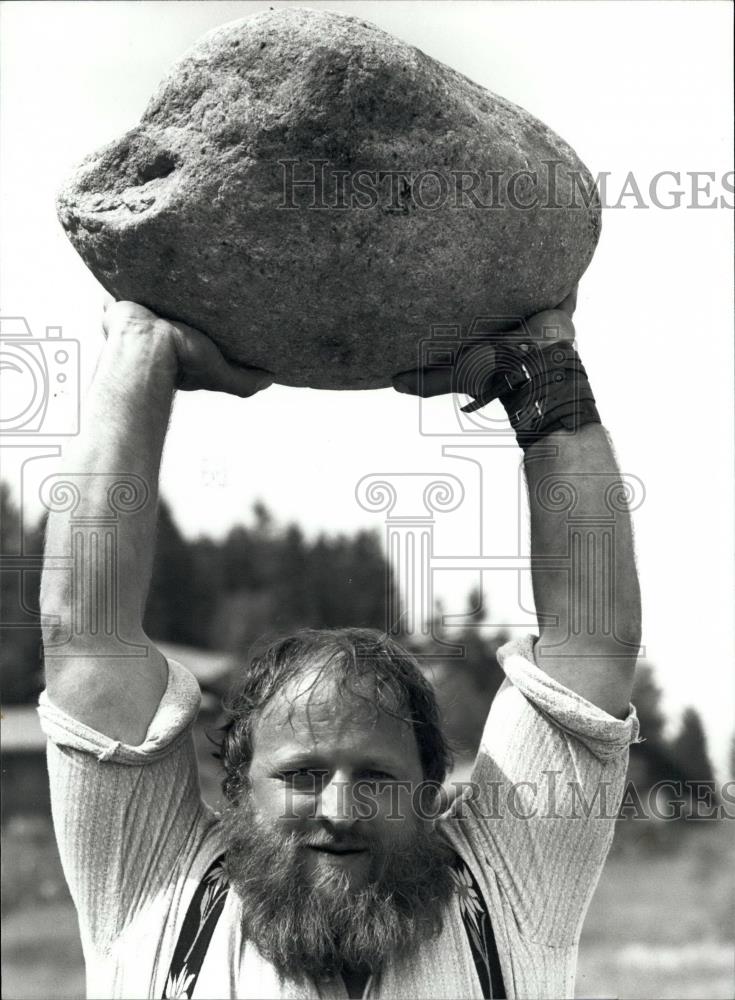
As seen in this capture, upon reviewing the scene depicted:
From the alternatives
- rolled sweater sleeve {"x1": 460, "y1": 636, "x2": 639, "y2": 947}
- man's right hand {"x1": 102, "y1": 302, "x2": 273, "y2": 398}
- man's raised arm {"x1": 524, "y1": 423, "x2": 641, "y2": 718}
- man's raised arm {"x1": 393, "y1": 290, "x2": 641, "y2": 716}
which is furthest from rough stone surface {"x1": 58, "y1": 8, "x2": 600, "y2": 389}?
rolled sweater sleeve {"x1": 460, "y1": 636, "x2": 639, "y2": 947}

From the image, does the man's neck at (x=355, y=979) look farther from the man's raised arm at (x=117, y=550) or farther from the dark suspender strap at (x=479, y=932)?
the man's raised arm at (x=117, y=550)

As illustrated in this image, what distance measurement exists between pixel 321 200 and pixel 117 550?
0.78m

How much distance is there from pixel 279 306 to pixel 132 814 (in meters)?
1.05

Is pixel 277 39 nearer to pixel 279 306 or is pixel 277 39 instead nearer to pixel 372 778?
pixel 279 306

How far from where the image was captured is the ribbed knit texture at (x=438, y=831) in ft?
8.29

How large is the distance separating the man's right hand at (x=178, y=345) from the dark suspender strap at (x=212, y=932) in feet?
3.27

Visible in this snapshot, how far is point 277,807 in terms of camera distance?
2654 mm

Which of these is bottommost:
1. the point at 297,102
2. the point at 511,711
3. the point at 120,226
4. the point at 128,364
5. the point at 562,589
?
the point at 511,711

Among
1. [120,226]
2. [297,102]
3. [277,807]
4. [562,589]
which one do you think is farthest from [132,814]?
[297,102]

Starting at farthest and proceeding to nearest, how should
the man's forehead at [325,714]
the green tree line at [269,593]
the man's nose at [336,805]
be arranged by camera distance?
1. the green tree line at [269,593]
2. the man's forehead at [325,714]
3. the man's nose at [336,805]

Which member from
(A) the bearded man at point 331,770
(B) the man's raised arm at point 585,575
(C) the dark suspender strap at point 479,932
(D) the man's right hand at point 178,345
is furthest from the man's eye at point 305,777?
(D) the man's right hand at point 178,345

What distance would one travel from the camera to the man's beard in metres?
2.53

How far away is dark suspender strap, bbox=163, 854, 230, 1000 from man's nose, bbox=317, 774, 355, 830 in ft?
0.85

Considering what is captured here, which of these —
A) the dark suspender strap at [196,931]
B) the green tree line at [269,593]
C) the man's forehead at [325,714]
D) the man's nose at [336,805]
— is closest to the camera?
the dark suspender strap at [196,931]
